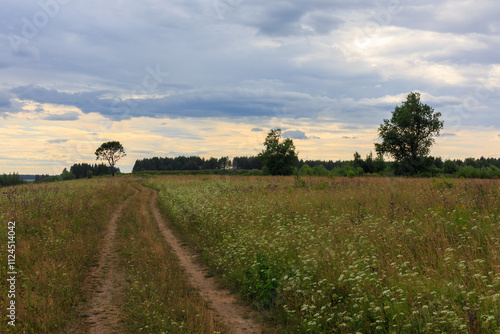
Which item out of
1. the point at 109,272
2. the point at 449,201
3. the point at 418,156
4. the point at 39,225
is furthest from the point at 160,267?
the point at 418,156

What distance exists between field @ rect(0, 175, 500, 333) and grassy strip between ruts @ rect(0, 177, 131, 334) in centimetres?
4

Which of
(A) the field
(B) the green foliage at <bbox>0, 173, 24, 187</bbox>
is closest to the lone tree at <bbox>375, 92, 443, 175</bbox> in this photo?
(A) the field

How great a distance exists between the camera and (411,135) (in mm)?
45406

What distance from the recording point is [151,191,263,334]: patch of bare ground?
19.0ft

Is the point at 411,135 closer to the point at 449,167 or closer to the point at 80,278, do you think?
the point at 449,167

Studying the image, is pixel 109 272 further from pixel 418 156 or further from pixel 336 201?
pixel 418 156

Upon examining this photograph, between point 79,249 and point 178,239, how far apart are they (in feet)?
13.1

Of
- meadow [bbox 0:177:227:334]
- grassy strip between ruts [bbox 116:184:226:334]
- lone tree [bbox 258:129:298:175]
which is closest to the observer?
grassy strip between ruts [bbox 116:184:226:334]

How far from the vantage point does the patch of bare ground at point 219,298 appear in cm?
580

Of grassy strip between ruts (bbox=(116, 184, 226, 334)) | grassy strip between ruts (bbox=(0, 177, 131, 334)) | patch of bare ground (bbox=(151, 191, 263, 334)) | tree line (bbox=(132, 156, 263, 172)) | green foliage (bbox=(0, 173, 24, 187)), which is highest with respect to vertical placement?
tree line (bbox=(132, 156, 263, 172))

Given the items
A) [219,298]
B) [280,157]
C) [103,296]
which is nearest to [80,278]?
[103,296]

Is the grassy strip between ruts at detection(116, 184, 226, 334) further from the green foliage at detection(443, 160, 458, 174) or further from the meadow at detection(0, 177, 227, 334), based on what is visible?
the green foliage at detection(443, 160, 458, 174)

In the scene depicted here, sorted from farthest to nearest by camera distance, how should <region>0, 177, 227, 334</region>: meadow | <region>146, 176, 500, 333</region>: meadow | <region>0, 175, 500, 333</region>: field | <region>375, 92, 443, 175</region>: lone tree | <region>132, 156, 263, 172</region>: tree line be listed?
<region>132, 156, 263, 172</region>: tree line < <region>375, 92, 443, 175</region>: lone tree < <region>0, 177, 227, 334</region>: meadow < <region>0, 175, 500, 333</region>: field < <region>146, 176, 500, 333</region>: meadow

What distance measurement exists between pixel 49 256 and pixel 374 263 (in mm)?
8880
